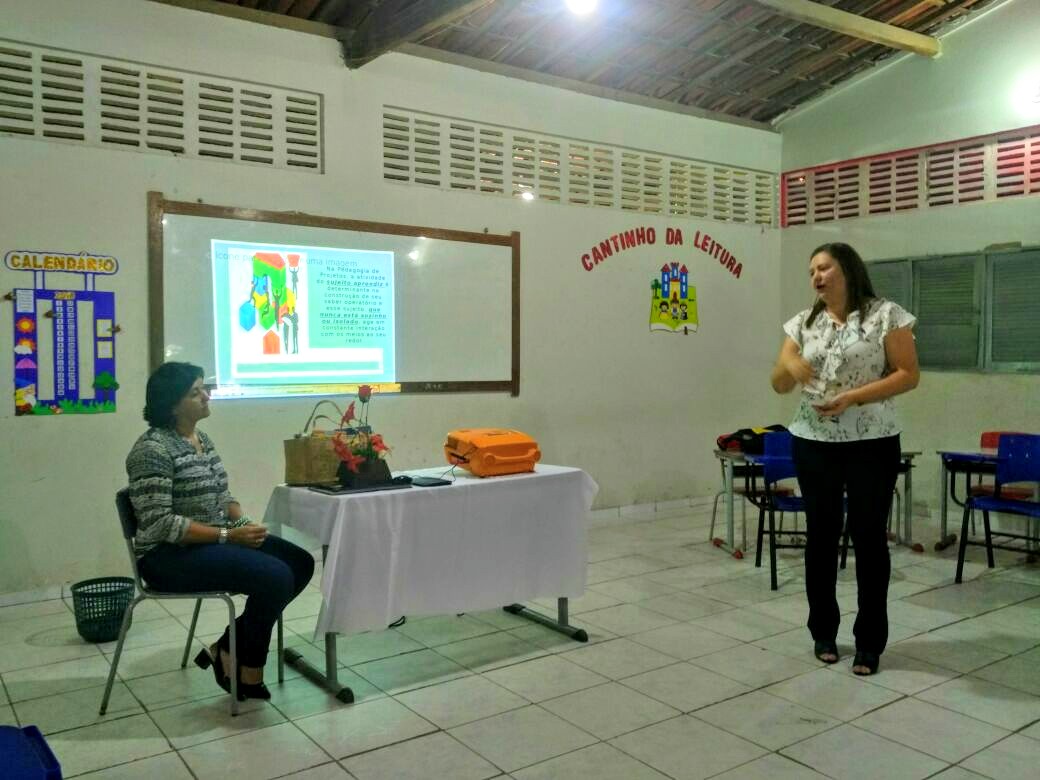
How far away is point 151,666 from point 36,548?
4.42ft

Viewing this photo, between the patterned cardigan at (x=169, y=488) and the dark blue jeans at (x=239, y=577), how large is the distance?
7 centimetres

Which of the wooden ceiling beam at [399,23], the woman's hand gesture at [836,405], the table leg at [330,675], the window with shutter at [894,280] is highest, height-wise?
the wooden ceiling beam at [399,23]

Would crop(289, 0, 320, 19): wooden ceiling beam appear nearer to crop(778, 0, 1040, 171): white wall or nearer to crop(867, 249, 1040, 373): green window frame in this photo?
crop(778, 0, 1040, 171): white wall

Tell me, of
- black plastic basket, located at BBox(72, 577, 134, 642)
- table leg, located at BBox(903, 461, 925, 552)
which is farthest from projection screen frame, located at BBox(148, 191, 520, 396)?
table leg, located at BBox(903, 461, 925, 552)

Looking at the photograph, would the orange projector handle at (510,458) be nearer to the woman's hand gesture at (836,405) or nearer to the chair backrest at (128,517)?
the woman's hand gesture at (836,405)

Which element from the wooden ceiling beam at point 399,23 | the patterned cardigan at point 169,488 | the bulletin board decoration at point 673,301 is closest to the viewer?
the patterned cardigan at point 169,488

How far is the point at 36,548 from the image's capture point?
14.3 feet

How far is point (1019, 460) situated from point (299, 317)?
4094 mm

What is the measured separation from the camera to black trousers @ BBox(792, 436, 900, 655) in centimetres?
328

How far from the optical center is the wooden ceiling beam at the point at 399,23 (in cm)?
453

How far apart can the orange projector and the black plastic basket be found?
1601 mm

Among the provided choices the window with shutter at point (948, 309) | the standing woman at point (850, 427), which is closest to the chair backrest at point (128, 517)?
the standing woman at point (850, 427)

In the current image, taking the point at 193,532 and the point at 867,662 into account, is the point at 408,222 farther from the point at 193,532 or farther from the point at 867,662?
the point at 867,662

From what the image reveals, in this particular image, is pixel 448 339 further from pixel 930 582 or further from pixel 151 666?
pixel 930 582
